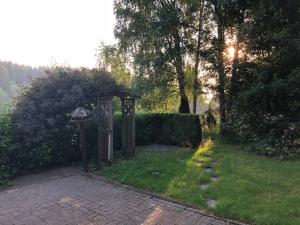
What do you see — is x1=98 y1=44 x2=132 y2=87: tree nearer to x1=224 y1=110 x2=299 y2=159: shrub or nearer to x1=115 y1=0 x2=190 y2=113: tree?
x1=115 y1=0 x2=190 y2=113: tree

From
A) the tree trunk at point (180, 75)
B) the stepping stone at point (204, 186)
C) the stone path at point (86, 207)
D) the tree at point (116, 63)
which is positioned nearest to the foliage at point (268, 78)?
the tree trunk at point (180, 75)

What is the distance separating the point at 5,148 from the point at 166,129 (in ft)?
20.1

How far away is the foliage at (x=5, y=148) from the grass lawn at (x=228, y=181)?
2.06 metres

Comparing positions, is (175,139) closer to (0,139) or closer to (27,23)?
(0,139)

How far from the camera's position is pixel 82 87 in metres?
8.01

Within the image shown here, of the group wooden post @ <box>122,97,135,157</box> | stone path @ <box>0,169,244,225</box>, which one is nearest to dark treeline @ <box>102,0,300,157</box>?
wooden post @ <box>122,97,135,157</box>

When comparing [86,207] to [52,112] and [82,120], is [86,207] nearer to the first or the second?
[82,120]

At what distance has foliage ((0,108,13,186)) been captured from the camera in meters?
6.50

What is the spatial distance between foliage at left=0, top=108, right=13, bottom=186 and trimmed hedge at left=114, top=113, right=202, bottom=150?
3.41m

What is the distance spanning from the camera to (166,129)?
11.3 m

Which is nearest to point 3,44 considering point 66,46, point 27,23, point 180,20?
point 66,46

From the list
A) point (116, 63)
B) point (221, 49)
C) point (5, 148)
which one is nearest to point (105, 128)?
point (5, 148)

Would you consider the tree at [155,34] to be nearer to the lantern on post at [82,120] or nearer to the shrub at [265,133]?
the shrub at [265,133]

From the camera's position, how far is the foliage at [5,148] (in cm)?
650
